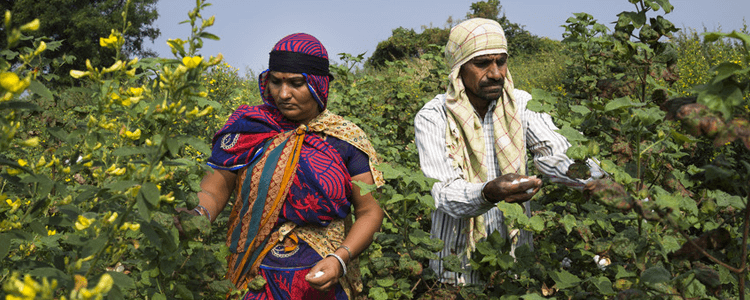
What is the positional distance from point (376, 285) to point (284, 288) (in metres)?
0.35

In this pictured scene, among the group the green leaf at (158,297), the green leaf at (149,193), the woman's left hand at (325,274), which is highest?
the green leaf at (149,193)

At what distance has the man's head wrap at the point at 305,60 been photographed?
212 cm

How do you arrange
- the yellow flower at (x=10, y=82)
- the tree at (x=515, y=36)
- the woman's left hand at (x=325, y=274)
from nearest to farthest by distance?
the yellow flower at (x=10, y=82)
the woman's left hand at (x=325, y=274)
the tree at (x=515, y=36)

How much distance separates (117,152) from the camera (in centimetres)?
120

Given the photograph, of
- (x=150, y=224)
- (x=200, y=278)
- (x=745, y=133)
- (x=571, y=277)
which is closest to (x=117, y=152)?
(x=150, y=224)

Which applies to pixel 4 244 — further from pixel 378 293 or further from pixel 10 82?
pixel 378 293

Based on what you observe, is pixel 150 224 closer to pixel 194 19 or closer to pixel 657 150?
pixel 194 19

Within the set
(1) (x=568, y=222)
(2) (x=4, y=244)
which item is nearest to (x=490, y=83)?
(1) (x=568, y=222)

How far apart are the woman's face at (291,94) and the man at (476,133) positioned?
0.46 m

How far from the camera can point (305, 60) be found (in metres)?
2.13

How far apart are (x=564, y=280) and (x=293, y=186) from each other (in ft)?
3.29

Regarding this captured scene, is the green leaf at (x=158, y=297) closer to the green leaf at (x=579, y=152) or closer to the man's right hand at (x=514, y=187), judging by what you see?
the man's right hand at (x=514, y=187)

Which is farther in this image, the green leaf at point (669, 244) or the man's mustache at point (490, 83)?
the man's mustache at point (490, 83)

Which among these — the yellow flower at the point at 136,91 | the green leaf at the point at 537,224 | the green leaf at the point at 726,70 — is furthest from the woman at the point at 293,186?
the green leaf at the point at 726,70
